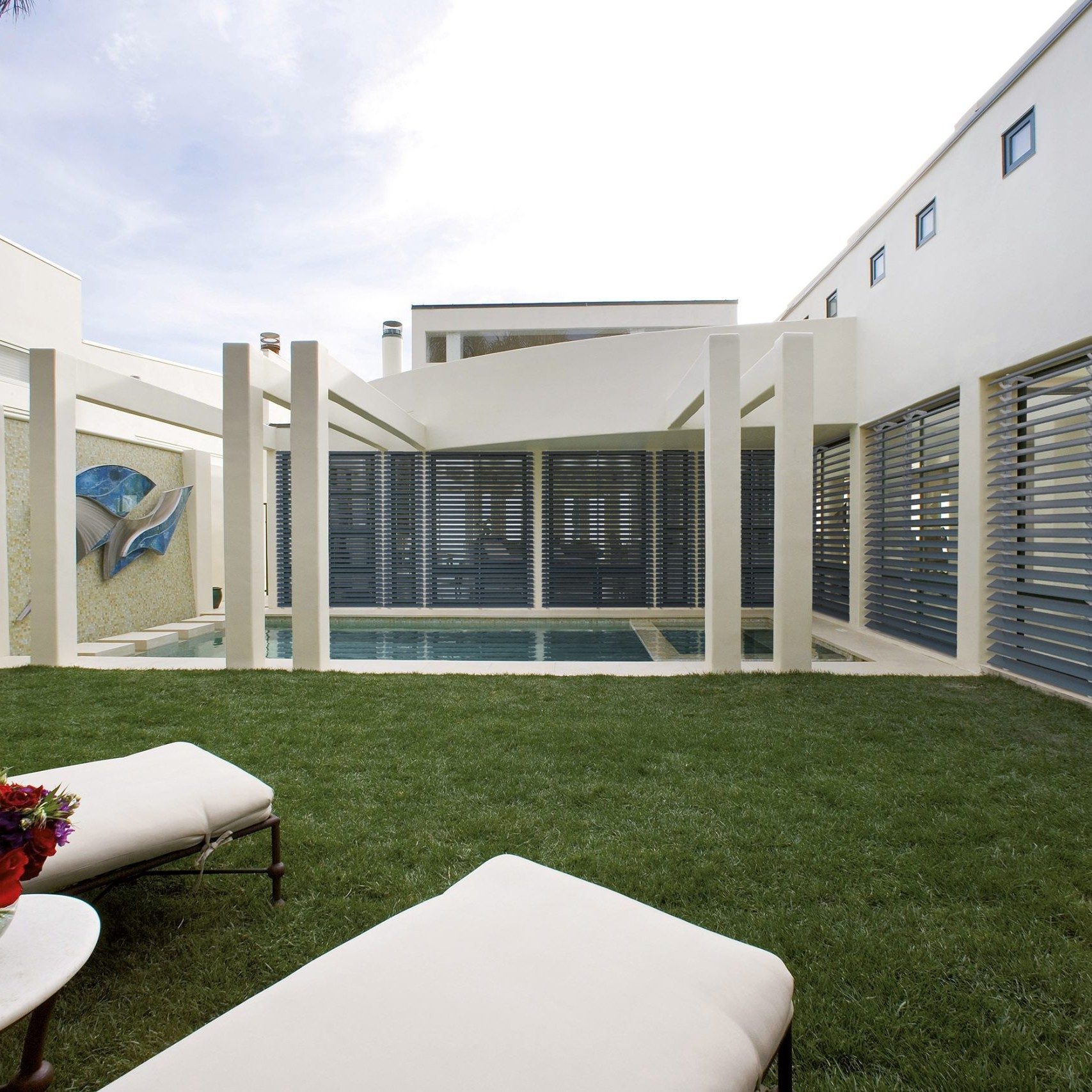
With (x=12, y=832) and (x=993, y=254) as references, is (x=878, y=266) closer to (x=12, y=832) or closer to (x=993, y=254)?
(x=993, y=254)

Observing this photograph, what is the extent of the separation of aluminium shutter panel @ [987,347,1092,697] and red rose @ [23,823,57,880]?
6.95 m

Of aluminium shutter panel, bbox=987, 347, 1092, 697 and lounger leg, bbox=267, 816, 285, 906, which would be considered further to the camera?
aluminium shutter panel, bbox=987, 347, 1092, 697

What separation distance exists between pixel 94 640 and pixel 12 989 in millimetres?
10398

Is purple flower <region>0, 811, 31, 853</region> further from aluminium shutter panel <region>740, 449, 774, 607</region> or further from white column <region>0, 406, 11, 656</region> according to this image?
aluminium shutter panel <region>740, 449, 774, 607</region>

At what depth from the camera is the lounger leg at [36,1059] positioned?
1544 mm

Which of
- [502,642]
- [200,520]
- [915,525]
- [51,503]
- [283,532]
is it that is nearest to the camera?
[51,503]

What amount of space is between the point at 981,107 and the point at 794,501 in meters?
4.58

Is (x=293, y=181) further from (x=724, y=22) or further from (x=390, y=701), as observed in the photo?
(x=390, y=701)

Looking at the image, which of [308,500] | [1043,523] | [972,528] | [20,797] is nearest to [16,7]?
[20,797]

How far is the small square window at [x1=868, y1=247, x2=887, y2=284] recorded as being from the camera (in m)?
9.69

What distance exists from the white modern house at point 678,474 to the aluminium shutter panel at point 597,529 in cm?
6

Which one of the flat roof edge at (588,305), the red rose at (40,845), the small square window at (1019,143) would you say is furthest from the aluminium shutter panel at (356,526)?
the red rose at (40,845)

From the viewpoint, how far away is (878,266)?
998cm

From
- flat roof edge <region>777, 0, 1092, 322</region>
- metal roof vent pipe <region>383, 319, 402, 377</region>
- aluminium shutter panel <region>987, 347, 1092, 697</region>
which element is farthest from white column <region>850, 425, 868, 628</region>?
metal roof vent pipe <region>383, 319, 402, 377</region>
